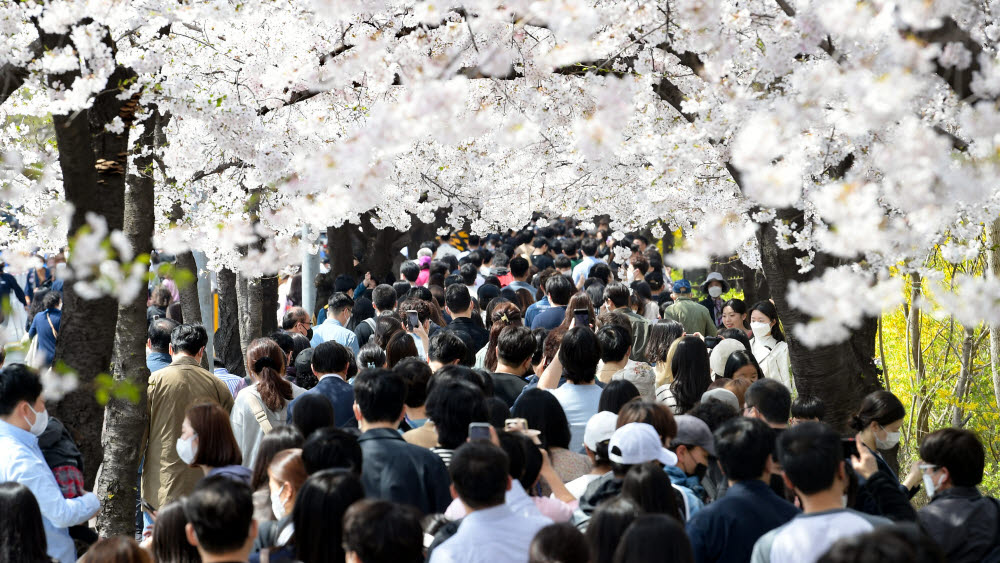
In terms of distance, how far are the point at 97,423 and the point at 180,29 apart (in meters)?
4.14

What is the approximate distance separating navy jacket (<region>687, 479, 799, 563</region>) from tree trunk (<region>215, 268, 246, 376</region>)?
32.8 feet

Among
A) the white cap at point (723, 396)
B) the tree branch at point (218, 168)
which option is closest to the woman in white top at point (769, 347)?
the white cap at point (723, 396)

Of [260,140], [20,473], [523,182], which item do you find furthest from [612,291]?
[20,473]

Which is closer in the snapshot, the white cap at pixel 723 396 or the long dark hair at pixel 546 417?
the long dark hair at pixel 546 417

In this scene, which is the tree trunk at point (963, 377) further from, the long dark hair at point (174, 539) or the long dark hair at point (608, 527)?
the long dark hair at point (174, 539)

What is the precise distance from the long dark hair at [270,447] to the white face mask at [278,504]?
0.71 ft

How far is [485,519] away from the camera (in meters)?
3.70

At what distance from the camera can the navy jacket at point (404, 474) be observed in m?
4.50

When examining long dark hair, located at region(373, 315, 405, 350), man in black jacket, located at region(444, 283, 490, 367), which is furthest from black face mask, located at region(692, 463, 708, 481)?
man in black jacket, located at region(444, 283, 490, 367)

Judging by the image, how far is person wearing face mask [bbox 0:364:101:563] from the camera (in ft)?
14.9

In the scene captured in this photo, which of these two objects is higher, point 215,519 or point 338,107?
point 338,107

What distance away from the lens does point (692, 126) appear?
269 inches

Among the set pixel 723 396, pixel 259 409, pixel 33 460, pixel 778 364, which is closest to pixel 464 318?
pixel 778 364

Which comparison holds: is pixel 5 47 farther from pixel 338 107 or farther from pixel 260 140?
pixel 338 107
